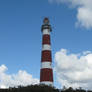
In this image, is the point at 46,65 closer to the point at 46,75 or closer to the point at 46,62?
the point at 46,62

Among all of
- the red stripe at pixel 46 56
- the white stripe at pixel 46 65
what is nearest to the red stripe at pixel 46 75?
the white stripe at pixel 46 65

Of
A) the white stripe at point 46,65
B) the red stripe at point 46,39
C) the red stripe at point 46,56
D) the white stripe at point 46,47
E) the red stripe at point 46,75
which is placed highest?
the red stripe at point 46,39

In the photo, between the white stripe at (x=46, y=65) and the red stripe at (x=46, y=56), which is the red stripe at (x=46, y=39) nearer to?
the red stripe at (x=46, y=56)

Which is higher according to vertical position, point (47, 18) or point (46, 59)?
point (47, 18)

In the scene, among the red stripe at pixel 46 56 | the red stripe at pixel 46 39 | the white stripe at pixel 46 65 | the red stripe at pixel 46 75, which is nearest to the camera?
the red stripe at pixel 46 75

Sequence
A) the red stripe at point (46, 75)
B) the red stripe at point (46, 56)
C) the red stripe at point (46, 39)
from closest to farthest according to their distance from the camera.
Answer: the red stripe at point (46, 75) < the red stripe at point (46, 56) < the red stripe at point (46, 39)

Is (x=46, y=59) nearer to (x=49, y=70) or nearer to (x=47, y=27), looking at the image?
(x=49, y=70)

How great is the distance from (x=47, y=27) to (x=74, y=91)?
1267 centimetres

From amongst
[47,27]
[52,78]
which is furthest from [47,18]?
[52,78]

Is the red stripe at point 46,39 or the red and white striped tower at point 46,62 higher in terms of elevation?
the red stripe at point 46,39

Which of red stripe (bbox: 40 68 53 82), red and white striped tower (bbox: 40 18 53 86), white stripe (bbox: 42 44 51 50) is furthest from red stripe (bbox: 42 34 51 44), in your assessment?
red stripe (bbox: 40 68 53 82)

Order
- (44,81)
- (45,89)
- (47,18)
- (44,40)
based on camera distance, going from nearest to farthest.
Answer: (45,89) < (44,81) < (44,40) < (47,18)

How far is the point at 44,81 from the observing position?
34062 millimetres

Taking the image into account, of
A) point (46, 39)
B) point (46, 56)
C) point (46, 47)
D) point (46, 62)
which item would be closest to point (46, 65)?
point (46, 62)
